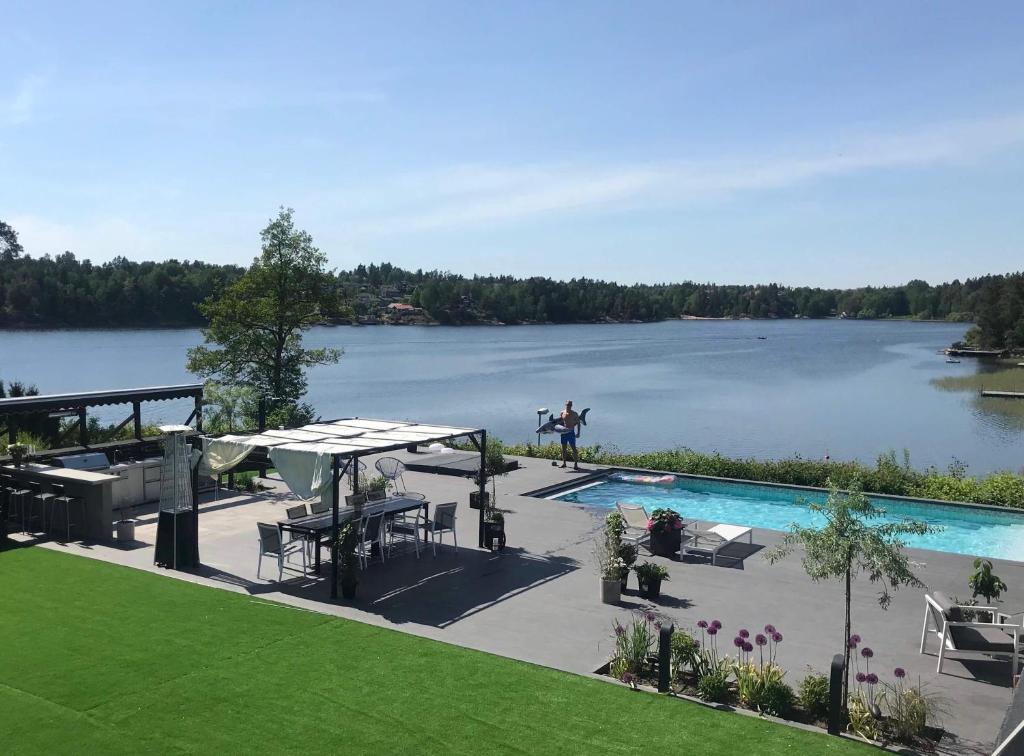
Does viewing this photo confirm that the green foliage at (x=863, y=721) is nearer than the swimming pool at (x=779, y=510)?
Yes

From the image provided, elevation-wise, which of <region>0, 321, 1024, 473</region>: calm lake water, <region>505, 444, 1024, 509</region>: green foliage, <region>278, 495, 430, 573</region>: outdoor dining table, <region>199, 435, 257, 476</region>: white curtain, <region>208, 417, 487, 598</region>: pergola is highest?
<region>208, 417, 487, 598</region>: pergola

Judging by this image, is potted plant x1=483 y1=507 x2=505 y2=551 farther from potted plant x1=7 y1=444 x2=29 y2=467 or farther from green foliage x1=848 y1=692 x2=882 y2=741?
potted plant x1=7 y1=444 x2=29 y2=467

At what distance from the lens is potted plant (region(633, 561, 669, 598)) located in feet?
37.1

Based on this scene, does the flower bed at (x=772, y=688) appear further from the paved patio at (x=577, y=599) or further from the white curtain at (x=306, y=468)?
the white curtain at (x=306, y=468)

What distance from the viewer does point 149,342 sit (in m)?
86.7

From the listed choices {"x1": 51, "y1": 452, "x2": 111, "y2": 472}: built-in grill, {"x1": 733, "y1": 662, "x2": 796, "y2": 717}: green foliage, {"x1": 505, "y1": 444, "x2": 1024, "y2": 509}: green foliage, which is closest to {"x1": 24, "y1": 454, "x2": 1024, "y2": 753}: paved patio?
{"x1": 733, "y1": 662, "x2": 796, "y2": 717}: green foliage

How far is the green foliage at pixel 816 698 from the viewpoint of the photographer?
770cm

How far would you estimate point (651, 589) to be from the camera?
11320 mm

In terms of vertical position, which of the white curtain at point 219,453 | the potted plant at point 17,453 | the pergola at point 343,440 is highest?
the pergola at point 343,440

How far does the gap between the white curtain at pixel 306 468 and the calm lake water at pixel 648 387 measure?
25329 millimetres

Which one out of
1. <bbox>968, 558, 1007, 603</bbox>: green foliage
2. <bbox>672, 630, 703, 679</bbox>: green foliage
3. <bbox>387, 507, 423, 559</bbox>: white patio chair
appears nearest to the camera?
<bbox>672, 630, 703, 679</bbox>: green foliage

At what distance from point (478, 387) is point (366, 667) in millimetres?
51371

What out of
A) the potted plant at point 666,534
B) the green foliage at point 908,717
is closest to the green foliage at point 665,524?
the potted plant at point 666,534

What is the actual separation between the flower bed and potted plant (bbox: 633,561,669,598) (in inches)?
87.8
